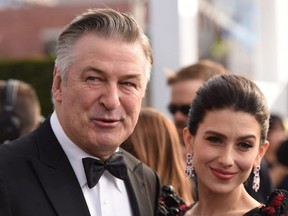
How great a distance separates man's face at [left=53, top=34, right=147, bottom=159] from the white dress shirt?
6cm

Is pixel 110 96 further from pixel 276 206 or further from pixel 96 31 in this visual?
pixel 276 206

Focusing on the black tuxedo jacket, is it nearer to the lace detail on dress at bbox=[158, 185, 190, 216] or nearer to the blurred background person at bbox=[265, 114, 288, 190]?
the lace detail on dress at bbox=[158, 185, 190, 216]

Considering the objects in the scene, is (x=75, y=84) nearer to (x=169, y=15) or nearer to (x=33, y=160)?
(x=33, y=160)

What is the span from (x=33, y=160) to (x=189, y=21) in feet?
21.3

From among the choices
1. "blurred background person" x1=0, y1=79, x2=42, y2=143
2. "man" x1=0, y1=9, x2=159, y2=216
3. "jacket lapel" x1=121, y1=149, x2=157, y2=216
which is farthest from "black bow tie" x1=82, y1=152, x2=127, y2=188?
"blurred background person" x1=0, y1=79, x2=42, y2=143

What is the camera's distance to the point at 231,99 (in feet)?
11.7

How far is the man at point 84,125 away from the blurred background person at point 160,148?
1.27 metres

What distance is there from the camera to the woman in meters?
3.53

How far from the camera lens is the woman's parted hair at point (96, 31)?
3.28 meters

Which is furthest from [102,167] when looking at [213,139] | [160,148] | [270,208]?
[160,148]

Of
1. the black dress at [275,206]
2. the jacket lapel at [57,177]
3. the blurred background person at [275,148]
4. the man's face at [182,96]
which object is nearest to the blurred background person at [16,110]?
the man's face at [182,96]

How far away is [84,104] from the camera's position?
128 inches

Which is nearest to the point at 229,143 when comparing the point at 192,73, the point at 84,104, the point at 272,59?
the point at 84,104

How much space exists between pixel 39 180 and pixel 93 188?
0.92 feet
